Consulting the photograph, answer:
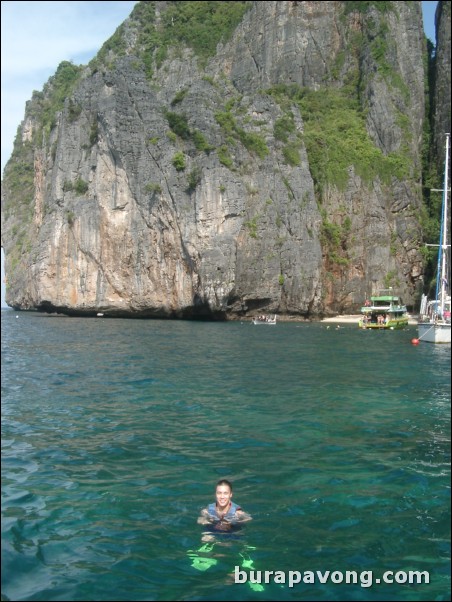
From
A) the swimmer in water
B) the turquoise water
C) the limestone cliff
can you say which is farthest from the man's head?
the limestone cliff

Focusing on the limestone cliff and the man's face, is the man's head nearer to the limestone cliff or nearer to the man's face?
the man's face

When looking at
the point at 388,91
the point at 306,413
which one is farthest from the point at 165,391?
the point at 388,91

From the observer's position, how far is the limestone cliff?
202 ft

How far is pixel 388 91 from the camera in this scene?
7625 cm

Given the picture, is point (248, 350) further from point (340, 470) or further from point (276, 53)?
point (276, 53)

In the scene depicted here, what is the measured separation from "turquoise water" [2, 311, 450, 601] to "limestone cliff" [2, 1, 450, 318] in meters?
39.3

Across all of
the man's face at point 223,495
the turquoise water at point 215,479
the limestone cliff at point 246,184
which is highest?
the limestone cliff at point 246,184

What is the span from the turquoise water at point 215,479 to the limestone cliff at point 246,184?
39.3 metres

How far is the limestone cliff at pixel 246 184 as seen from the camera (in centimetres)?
6144

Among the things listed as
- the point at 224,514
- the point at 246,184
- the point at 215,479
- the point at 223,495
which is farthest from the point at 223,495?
the point at 246,184

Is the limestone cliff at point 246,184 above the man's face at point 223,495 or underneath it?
above

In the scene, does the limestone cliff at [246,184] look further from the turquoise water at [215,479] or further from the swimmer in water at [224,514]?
the swimmer in water at [224,514]

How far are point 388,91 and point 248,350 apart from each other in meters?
56.7

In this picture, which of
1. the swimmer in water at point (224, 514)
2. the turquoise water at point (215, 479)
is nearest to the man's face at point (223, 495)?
the swimmer in water at point (224, 514)
